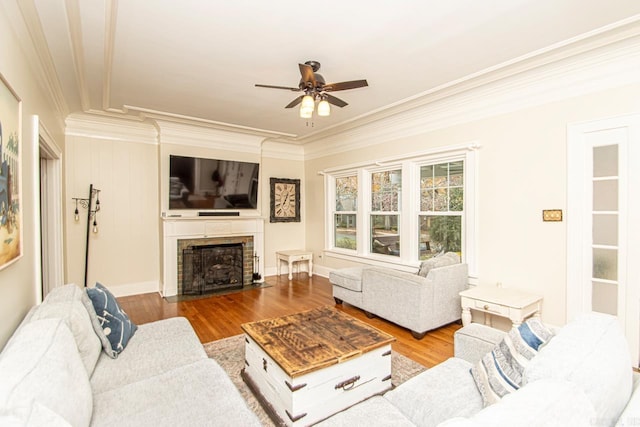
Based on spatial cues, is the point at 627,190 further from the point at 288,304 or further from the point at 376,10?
the point at 288,304

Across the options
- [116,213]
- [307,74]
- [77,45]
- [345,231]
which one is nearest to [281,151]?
[345,231]

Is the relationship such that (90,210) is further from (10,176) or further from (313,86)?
(313,86)

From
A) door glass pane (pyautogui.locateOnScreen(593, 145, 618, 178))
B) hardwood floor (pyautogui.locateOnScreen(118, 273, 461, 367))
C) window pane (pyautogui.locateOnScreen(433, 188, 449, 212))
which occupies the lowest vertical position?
hardwood floor (pyautogui.locateOnScreen(118, 273, 461, 367))

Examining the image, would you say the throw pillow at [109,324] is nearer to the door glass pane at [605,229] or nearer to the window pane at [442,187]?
the window pane at [442,187]

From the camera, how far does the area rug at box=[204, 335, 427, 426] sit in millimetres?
2186

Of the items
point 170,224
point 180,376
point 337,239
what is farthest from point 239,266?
point 180,376

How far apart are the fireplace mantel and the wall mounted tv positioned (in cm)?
25

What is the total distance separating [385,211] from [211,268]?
2986 mm

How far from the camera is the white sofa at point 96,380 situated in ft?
3.50

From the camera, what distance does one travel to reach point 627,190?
2658mm

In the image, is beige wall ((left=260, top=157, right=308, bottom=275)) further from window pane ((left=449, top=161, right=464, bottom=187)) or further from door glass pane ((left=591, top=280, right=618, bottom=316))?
door glass pane ((left=591, top=280, right=618, bottom=316))

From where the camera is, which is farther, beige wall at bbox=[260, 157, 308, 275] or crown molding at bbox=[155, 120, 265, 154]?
beige wall at bbox=[260, 157, 308, 275]

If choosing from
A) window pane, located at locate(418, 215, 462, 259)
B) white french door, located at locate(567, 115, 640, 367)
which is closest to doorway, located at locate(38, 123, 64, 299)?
window pane, located at locate(418, 215, 462, 259)

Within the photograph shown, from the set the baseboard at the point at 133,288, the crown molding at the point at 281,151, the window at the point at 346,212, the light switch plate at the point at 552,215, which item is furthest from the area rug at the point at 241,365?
the crown molding at the point at 281,151
